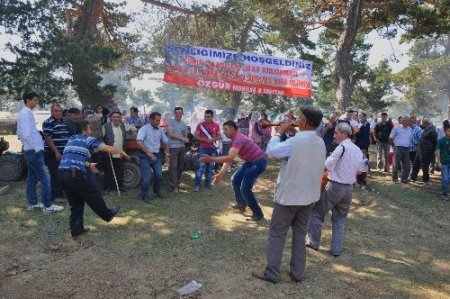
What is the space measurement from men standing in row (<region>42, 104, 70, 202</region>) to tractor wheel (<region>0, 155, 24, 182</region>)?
6.00 feet

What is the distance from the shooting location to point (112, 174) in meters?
7.96

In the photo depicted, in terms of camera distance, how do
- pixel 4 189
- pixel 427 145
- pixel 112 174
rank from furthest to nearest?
pixel 427 145 → pixel 112 174 → pixel 4 189

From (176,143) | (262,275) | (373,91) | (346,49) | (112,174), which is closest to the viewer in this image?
(262,275)

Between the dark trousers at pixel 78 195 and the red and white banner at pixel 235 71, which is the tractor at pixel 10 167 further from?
the red and white banner at pixel 235 71

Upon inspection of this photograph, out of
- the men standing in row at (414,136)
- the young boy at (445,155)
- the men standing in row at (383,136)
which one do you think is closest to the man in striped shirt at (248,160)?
the young boy at (445,155)

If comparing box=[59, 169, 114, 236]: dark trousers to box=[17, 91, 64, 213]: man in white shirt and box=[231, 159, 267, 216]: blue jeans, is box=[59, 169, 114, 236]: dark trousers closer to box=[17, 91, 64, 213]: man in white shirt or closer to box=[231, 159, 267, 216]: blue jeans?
box=[17, 91, 64, 213]: man in white shirt

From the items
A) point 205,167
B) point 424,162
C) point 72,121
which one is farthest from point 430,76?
point 72,121

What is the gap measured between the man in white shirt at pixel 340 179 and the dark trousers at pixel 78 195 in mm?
3046

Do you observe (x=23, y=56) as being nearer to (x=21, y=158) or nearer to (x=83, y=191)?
(x=21, y=158)

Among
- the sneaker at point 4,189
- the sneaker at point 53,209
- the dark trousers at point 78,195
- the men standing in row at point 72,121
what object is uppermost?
the men standing in row at point 72,121

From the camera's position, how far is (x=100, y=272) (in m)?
4.43

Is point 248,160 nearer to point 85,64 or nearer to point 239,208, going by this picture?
point 239,208

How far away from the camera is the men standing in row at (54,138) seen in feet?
22.0

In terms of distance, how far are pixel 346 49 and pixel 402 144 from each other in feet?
14.9
